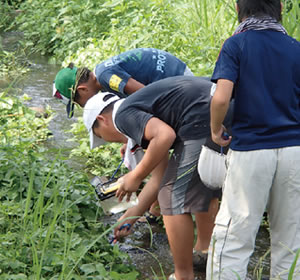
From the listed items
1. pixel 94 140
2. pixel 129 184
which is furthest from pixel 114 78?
pixel 129 184

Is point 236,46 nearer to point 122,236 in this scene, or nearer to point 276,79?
point 276,79

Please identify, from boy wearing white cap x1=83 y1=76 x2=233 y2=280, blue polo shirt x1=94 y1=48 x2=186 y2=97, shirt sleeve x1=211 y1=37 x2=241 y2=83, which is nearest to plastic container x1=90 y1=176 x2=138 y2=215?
boy wearing white cap x1=83 y1=76 x2=233 y2=280

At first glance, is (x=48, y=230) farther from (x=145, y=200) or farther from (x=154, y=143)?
(x=145, y=200)

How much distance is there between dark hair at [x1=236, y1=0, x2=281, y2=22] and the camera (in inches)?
100

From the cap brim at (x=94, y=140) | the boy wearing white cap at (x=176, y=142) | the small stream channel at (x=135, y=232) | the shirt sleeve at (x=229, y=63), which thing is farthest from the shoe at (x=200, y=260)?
the shirt sleeve at (x=229, y=63)

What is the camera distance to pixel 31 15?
990 centimetres

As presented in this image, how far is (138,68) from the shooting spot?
4125mm

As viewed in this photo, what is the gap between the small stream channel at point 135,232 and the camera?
3.29m

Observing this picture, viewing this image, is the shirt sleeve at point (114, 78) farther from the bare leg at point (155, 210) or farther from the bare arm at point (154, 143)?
the bare arm at point (154, 143)

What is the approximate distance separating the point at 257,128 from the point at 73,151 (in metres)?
2.57

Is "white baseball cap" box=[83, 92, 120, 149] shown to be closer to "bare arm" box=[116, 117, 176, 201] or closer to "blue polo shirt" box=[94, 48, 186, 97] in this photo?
"bare arm" box=[116, 117, 176, 201]

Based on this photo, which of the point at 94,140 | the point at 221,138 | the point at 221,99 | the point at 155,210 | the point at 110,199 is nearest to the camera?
the point at 221,99

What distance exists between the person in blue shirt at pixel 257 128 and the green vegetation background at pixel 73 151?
0.60m

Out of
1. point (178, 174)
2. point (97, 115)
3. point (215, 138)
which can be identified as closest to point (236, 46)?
point (215, 138)
